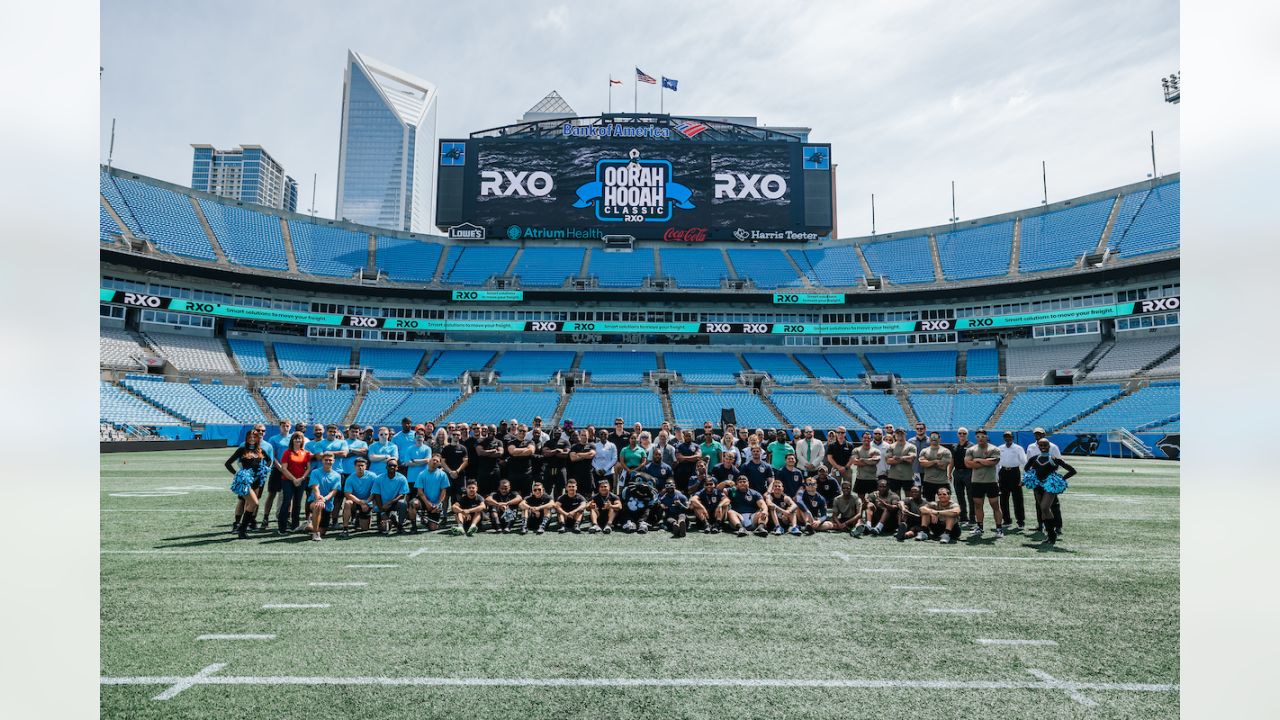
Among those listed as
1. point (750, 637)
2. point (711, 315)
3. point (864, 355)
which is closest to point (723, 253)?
point (711, 315)

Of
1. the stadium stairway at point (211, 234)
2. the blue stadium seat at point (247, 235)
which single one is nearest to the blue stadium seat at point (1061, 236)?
the blue stadium seat at point (247, 235)

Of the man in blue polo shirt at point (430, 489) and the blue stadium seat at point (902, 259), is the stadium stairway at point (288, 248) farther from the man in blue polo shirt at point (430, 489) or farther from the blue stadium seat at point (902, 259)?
the blue stadium seat at point (902, 259)

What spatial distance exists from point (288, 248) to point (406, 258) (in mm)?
8137

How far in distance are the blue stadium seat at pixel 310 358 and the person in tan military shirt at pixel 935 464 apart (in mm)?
39040

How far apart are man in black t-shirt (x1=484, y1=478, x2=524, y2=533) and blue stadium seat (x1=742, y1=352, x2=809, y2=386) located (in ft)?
105

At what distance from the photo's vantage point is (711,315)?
149 ft

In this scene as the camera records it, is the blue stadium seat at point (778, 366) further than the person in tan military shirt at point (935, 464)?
Yes

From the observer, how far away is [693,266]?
155ft

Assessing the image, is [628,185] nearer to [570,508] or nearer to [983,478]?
[570,508]

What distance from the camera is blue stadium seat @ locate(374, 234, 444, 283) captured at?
149ft

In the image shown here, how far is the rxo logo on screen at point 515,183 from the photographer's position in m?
46.2

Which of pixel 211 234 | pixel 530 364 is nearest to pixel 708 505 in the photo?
pixel 530 364
